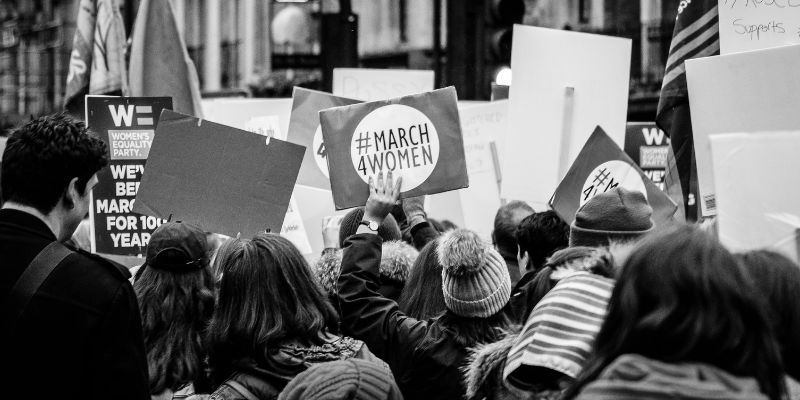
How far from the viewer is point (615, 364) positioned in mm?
1925

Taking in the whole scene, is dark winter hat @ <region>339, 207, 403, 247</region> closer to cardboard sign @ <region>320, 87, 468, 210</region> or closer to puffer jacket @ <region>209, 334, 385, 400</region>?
cardboard sign @ <region>320, 87, 468, 210</region>

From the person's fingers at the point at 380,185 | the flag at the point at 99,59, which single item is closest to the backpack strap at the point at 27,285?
the person's fingers at the point at 380,185

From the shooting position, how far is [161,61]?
275 inches

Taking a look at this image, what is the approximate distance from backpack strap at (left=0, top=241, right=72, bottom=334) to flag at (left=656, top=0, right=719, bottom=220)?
2799mm

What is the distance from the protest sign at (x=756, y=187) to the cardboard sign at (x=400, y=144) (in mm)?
2045

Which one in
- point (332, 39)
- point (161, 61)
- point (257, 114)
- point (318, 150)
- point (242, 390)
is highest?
point (332, 39)

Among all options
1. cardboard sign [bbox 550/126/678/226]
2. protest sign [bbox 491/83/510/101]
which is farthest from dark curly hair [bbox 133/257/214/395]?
protest sign [bbox 491/83/510/101]

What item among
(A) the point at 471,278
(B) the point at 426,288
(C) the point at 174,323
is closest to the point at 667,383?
(A) the point at 471,278

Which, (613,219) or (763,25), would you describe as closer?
(613,219)

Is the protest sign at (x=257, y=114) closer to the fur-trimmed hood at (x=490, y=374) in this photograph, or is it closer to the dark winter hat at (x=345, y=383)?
the fur-trimmed hood at (x=490, y=374)

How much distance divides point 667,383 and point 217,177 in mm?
3511

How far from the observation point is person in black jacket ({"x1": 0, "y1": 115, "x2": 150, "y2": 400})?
8.63ft

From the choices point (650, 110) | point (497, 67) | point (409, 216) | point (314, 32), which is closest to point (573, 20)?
point (650, 110)

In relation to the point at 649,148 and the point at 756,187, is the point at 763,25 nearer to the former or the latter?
the point at 756,187
